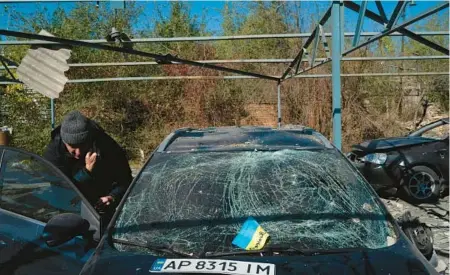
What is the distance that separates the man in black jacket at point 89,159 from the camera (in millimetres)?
3389

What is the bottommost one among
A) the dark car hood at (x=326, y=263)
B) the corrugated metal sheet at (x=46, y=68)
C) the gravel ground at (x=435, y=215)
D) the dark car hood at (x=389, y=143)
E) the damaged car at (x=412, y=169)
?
the gravel ground at (x=435, y=215)

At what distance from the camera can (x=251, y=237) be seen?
2062 millimetres

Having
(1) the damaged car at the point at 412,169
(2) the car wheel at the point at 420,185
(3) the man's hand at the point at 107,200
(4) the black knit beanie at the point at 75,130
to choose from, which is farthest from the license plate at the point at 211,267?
(2) the car wheel at the point at 420,185

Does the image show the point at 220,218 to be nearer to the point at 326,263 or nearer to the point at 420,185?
the point at 326,263

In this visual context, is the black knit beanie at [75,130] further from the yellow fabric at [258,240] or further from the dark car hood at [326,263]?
the yellow fabric at [258,240]

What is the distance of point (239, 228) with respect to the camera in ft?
7.12

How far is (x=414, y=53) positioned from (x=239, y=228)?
43.0 ft

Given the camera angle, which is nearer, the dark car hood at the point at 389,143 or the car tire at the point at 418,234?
the car tire at the point at 418,234

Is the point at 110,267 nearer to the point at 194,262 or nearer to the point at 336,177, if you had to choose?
the point at 194,262

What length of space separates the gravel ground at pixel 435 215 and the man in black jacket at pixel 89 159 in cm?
341

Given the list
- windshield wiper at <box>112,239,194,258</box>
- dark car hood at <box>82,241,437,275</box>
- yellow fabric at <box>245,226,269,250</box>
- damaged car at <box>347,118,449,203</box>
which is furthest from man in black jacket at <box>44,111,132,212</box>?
damaged car at <box>347,118,449,203</box>

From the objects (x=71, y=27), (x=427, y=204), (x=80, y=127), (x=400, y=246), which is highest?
(x=71, y=27)

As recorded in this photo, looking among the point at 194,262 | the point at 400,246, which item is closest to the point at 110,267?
the point at 194,262

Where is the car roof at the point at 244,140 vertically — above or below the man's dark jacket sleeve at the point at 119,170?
above
